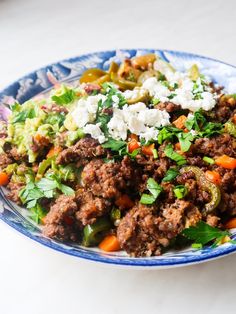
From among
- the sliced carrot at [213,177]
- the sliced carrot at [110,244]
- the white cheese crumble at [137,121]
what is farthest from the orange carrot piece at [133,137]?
the sliced carrot at [110,244]

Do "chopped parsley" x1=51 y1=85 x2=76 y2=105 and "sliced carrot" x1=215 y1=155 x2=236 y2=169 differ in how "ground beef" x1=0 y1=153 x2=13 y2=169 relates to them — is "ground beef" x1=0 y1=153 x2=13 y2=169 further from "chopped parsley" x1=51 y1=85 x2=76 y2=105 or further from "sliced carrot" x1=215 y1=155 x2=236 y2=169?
"sliced carrot" x1=215 y1=155 x2=236 y2=169

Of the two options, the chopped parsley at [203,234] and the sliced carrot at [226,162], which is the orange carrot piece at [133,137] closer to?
→ the sliced carrot at [226,162]

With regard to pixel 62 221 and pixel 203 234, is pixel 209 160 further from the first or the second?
pixel 62 221

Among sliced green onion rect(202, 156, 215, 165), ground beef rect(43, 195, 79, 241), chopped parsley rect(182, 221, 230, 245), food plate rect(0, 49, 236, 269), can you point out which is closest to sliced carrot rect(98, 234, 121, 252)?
food plate rect(0, 49, 236, 269)

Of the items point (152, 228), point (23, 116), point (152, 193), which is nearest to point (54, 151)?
point (23, 116)
